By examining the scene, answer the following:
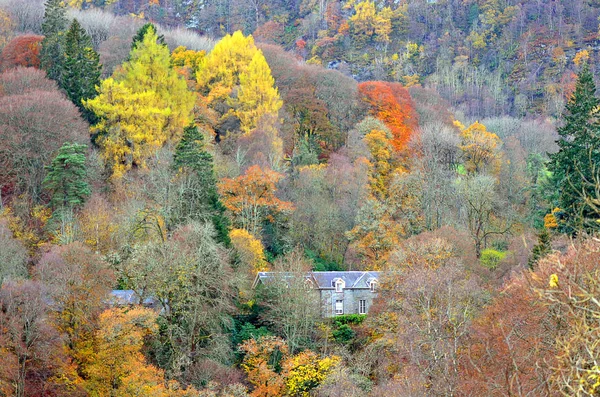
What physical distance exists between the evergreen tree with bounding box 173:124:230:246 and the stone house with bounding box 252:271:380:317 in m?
3.47

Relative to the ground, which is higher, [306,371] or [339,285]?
[339,285]

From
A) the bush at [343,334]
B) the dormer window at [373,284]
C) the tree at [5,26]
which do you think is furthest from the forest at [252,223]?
the dormer window at [373,284]

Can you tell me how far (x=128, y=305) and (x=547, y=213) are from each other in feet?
65.7

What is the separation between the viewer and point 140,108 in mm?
47625

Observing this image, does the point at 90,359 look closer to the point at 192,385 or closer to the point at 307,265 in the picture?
the point at 192,385

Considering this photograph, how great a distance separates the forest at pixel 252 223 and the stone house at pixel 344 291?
39 cm

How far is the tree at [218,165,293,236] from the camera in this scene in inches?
1770

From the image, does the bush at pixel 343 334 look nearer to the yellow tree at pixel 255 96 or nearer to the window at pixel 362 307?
the window at pixel 362 307

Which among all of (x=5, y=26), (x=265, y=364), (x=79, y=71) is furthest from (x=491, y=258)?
(x=5, y=26)

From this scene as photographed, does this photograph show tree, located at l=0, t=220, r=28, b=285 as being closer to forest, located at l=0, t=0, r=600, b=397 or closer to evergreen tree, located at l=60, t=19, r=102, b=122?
forest, located at l=0, t=0, r=600, b=397

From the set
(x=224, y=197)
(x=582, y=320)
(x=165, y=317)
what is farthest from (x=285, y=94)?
(x=582, y=320)

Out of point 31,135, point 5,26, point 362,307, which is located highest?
point 5,26

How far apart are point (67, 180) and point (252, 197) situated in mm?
9674

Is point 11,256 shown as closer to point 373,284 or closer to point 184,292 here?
point 184,292
